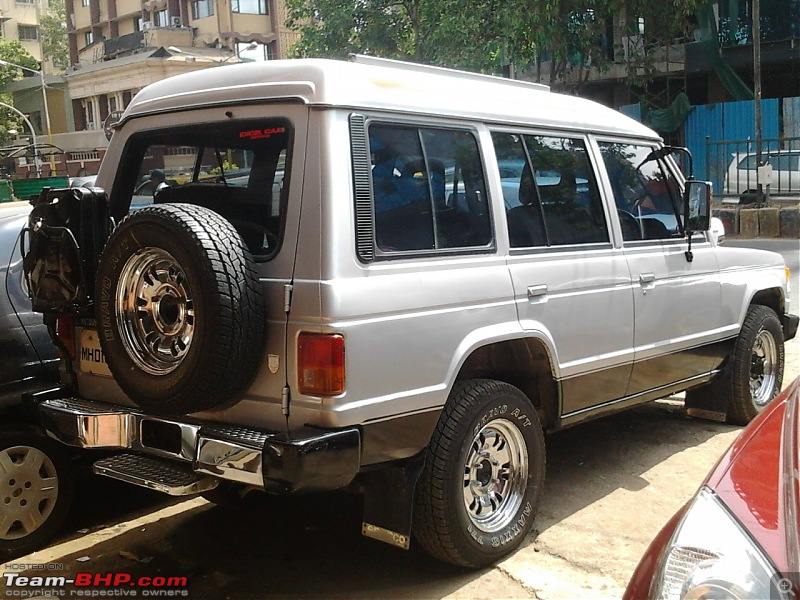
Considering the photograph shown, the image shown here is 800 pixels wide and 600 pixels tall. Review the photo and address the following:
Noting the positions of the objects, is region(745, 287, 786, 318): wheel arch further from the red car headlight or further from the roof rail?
the red car headlight

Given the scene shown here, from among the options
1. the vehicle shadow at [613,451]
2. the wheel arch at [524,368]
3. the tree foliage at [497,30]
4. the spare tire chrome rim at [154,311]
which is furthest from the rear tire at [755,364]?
the tree foliage at [497,30]

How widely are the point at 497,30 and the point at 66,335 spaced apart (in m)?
18.1

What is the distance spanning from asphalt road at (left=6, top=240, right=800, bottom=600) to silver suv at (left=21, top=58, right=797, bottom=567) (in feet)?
0.73

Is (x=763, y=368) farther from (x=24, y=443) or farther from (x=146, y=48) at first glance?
(x=146, y=48)

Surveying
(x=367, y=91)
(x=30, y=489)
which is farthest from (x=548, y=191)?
(x=30, y=489)

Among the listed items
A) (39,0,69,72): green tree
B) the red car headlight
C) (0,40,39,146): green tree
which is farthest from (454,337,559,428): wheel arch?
(39,0,69,72): green tree

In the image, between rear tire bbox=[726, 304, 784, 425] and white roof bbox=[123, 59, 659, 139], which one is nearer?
white roof bbox=[123, 59, 659, 139]

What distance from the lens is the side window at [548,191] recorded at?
12.9 feet

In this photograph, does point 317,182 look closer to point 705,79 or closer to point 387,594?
point 387,594

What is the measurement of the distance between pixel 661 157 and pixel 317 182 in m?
2.72

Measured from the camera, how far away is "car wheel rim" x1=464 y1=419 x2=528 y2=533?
365 cm

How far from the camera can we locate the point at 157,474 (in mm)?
3297

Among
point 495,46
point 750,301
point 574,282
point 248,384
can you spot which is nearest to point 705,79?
point 495,46

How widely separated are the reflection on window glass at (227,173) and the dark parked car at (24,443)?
2.68ft
